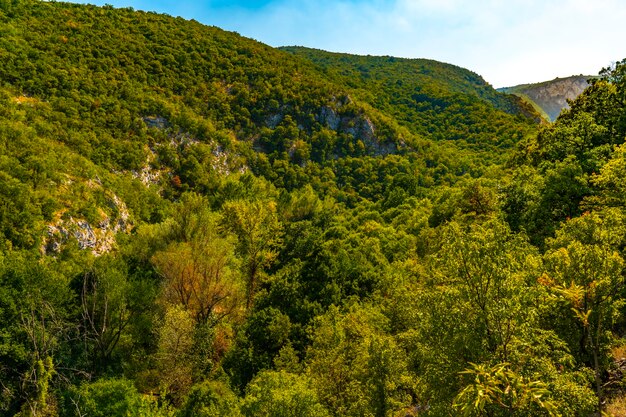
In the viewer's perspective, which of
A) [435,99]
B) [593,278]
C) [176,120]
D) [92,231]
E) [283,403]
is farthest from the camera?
[435,99]

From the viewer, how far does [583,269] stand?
38.3 feet

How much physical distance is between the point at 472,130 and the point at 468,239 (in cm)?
10805

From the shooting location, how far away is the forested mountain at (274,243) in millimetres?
11922

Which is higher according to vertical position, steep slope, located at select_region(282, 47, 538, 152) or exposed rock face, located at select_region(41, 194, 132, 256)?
steep slope, located at select_region(282, 47, 538, 152)

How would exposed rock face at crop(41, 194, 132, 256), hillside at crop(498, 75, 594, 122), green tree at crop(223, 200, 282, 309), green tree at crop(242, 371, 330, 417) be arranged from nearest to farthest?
green tree at crop(242, 371, 330, 417) < green tree at crop(223, 200, 282, 309) < exposed rock face at crop(41, 194, 132, 256) < hillside at crop(498, 75, 594, 122)

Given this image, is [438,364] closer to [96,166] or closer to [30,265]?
[30,265]

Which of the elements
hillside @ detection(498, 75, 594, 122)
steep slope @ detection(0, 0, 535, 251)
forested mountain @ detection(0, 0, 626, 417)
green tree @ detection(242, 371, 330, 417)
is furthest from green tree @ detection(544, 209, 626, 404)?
hillside @ detection(498, 75, 594, 122)

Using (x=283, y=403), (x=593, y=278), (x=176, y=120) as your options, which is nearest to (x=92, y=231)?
(x=176, y=120)

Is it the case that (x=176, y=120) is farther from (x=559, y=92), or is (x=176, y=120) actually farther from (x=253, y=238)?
(x=559, y=92)

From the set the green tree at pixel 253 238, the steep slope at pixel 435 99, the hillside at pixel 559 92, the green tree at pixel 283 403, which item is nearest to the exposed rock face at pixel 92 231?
the green tree at pixel 253 238

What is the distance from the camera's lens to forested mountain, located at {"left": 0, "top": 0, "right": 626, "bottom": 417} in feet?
39.1

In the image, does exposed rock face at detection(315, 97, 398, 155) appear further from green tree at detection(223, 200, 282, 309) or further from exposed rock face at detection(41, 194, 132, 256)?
exposed rock face at detection(41, 194, 132, 256)

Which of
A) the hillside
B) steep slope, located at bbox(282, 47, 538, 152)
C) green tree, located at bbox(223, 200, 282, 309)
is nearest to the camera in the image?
green tree, located at bbox(223, 200, 282, 309)

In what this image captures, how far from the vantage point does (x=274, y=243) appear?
1783 inches
